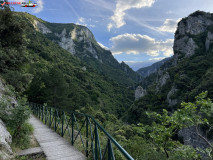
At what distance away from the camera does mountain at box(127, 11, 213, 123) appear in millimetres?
53444

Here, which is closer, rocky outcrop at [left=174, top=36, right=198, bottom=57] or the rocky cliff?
the rocky cliff

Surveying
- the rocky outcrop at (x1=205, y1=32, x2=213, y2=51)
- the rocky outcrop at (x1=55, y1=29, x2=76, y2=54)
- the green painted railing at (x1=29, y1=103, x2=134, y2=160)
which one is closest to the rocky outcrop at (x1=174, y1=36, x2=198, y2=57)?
the rocky outcrop at (x1=205, y1=32, x2=213, y2=51)

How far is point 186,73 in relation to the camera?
65.5 metres

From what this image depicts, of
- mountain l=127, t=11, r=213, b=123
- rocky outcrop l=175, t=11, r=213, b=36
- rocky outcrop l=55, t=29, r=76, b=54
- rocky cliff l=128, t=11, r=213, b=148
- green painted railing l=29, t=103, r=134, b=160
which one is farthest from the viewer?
rocky outcrop l=55, t=29, r=76, b=54

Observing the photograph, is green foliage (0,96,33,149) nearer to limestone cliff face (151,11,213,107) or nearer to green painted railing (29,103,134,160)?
green painted railing (29,103,134,160)

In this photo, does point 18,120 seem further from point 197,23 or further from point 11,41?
point 197,23

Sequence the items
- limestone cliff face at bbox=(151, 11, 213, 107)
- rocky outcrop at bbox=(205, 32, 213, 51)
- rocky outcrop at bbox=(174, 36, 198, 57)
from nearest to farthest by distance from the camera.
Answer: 1. rocky outcrop at bbox=(205, 32, 213, 51)
2. limestone cliff face at bbox=(151, 11, 213, 107)
3. rocky outcrop at bbox=(174, 36, 198, 57)

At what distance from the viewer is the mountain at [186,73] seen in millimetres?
53444

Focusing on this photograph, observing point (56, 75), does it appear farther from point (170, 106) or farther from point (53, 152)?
point (170, 106)

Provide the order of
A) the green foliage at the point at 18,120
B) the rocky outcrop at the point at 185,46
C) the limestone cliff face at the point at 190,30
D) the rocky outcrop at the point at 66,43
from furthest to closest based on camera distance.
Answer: the rocky outcrop at the point at 66,43, the limestone cliff face at the point at 190,30, the rocky outcrop at the point at 185,46, the green foliage at the point at 18,120

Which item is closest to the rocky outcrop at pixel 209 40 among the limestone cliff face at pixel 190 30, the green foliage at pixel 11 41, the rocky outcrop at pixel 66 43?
the limestone cliff face at pixel 190 30

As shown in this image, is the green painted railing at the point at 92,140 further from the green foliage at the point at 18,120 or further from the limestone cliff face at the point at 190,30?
the limestone cliff face at the point at 190,30

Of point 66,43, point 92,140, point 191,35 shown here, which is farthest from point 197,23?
point 66,43

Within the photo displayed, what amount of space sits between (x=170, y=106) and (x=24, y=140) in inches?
2328
